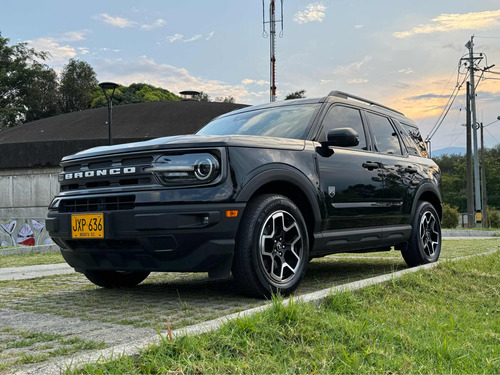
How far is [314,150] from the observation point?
4.79m

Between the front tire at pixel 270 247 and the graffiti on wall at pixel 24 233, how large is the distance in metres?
18.0

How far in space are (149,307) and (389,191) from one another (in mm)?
2948

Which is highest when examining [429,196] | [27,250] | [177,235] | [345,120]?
[345,120]

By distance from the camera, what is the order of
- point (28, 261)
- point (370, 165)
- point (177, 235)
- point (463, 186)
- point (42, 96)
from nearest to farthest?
1. point (177, 235)
2. point (370, 165)
3. point (28, 261)
4. point (42, 96)
5. point (463, 186)

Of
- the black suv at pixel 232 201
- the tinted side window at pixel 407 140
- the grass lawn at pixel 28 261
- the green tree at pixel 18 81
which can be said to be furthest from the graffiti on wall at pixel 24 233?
the green tree at pixel 18 81

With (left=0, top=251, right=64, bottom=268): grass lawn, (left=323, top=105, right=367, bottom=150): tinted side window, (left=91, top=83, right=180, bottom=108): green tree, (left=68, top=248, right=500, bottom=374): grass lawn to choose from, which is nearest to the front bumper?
(left=68, top=248, right=500, bottom=374): grass lawn

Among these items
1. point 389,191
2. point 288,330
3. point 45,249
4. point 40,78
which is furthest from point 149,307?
point 40,78

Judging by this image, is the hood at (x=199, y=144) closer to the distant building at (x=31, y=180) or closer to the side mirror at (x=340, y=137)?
the side mirror at (x=340, y=137)

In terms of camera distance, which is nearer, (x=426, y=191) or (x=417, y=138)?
(x=426, y=191)

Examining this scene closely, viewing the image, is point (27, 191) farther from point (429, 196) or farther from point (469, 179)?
point (469, 179)

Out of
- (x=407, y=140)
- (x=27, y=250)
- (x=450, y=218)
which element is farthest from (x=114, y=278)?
(x=450, y=218)

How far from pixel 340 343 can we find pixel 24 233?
65.6 ft

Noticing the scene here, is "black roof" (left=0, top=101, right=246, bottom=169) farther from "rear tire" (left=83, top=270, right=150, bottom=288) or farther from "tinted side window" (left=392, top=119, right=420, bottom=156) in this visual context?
"rear tire" (left=83, top=270, right=150, bottom=288)

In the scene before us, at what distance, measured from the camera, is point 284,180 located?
4.32 m
